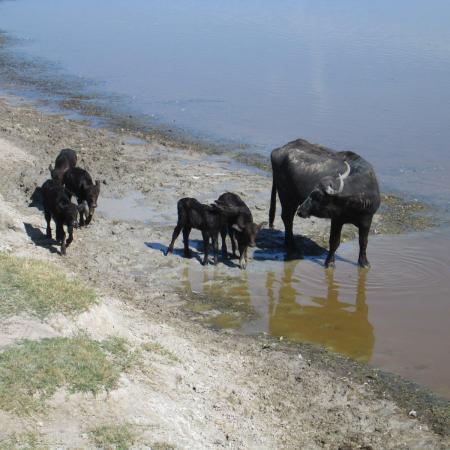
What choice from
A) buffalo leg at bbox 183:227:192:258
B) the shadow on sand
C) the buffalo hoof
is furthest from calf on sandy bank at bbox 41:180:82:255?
the buffalo hoof

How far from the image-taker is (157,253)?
13.4 meters

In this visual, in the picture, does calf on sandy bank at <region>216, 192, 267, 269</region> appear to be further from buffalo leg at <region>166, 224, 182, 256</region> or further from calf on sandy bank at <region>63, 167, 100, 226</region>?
calf on sandy bank at <region>63, 167, 100, 226</region>

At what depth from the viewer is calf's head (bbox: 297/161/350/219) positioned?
12812 mm

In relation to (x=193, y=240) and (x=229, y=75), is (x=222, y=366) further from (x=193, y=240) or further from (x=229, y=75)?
(x=229, y=75)

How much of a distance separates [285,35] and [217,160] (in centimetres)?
2362

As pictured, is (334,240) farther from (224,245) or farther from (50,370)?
(50,370)

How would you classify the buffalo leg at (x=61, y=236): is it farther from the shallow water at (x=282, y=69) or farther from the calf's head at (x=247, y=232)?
the shallow water at (x=282, y=69)

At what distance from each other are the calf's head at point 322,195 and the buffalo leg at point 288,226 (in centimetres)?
67

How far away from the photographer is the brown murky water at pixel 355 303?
10523 millimetres

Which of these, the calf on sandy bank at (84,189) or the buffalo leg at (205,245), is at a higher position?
the calf on sandy bank at (84,189)

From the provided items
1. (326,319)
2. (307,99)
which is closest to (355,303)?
(326,319)

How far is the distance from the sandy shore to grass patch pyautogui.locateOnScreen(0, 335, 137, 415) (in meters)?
0.13

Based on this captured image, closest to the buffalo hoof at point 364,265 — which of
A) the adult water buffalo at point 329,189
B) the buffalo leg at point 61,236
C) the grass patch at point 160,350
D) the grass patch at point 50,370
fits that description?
the adult water buffalo at point 329,189

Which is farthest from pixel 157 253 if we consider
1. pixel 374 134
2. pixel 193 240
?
pixel 374 134
